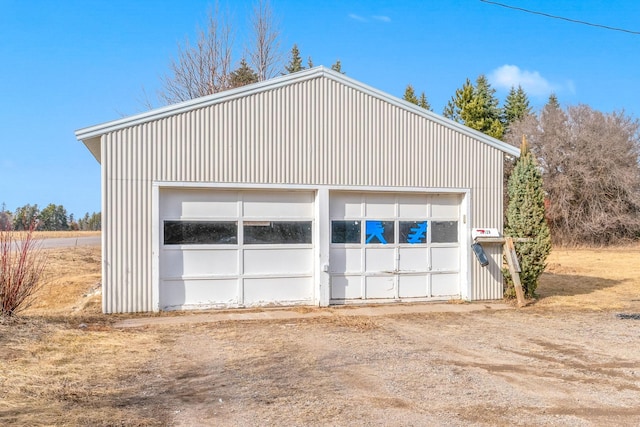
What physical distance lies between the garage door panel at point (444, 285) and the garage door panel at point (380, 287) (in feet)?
3.08

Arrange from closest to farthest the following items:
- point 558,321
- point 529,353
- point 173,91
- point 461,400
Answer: point 461,400 → point 529,353 → point 558,321 → point 173,91

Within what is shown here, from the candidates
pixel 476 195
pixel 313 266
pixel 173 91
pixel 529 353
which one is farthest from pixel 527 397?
pixel 173 91

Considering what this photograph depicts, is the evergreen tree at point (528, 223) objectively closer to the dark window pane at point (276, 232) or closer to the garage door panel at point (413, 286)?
the garage door panel at point (413, 286)

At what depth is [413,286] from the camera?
11.4 metres

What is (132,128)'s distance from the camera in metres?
9.66

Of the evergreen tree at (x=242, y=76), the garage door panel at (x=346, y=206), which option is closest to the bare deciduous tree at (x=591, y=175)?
the evergreen tree at (x=242, y=76)

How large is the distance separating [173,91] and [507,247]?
19.2m

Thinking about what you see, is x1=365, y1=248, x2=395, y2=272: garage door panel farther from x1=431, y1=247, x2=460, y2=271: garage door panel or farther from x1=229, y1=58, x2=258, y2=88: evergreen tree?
x1=229, y1=58, x2=258, y2=88: evergreen tree

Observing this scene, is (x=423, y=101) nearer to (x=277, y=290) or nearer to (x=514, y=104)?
(x=514, y=104)

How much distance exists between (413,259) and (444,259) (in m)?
0.73

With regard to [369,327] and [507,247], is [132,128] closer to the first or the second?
[369,327]

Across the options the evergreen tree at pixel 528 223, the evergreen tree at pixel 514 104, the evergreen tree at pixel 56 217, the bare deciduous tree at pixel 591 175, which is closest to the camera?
the evergreen tree at pixel 528 223

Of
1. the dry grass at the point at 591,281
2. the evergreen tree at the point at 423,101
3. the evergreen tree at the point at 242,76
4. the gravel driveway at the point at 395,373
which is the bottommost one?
the dry grass at the point at 591,281

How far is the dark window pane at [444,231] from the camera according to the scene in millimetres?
11578
